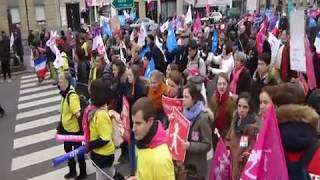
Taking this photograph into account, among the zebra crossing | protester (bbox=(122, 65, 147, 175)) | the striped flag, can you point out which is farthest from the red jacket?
the striped flag

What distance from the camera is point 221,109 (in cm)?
597

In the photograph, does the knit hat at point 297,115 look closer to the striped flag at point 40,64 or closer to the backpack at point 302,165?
the backpack at point 302,165

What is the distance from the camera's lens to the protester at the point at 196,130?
4820mm

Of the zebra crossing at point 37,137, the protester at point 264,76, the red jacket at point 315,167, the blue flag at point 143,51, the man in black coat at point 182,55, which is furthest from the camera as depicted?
the blue flag at point 143,51

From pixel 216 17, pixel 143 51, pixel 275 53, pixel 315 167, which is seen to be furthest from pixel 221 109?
pixel 216 17

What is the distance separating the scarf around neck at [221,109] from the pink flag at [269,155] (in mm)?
2387

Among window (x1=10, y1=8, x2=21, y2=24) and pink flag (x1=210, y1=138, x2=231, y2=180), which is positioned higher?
window (x1=10, y1=8, x2=21, y2=24)

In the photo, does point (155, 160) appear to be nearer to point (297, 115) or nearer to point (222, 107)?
point (297, 115)

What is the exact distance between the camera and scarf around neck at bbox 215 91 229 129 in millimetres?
5902

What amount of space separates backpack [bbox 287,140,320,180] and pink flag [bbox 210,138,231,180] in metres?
1.02

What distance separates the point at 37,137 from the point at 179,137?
646cm

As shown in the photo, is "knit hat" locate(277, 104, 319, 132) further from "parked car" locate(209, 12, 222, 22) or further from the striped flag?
"parked car" locate(209, 12, 222, 22)

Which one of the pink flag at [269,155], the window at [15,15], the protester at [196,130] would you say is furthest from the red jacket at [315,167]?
the window at [15,15]

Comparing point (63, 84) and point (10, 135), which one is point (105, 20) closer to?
point (10, 135)
